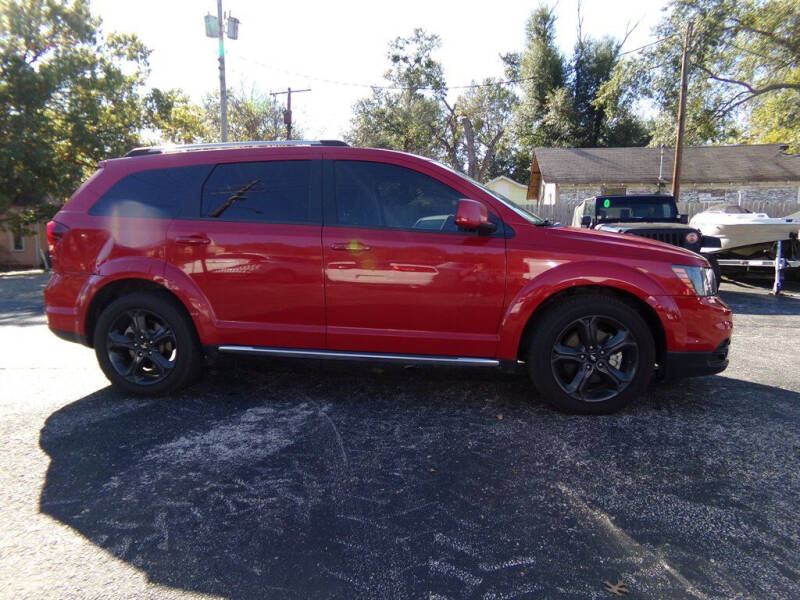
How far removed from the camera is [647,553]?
2.18 metres

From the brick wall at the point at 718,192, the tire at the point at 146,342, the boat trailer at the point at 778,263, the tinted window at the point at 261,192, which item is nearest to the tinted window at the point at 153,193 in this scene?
the tinted window at the point at 261,192

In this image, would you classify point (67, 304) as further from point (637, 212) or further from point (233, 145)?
point (637, 212)

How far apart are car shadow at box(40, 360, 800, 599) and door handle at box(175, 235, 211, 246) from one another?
1.26 meters

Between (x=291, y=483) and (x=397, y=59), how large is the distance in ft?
147

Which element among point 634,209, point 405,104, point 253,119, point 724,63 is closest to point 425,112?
point 405,104

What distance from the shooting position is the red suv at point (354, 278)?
3.55 meters

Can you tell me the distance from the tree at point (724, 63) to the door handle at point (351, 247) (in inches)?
874

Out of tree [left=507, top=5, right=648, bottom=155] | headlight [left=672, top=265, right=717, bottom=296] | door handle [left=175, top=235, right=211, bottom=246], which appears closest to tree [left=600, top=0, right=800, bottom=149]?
tree [left=507, top=5, right=648, bottom=155]

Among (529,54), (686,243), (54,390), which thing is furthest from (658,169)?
(54,390)

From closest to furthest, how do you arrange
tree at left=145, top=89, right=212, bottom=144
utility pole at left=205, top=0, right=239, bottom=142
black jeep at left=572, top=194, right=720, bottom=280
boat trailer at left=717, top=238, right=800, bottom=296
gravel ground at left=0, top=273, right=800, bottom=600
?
1. gravel ground at left=0, top=273, right=800, bottom=600
2. boat trailer at left=717, top=238, right=800, bottom=296
3. black jeep at left=572, top=194, right=720, bottom=280
4. utility pole at left=205, top=0, right=239, bottom=142
5. tree at left=145, top=89, right=212, bottom=144

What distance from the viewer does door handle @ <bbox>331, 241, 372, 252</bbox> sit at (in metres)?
3.65

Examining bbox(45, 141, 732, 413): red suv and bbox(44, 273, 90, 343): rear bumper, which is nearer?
bbox(45, 141, 732, 413): red suv

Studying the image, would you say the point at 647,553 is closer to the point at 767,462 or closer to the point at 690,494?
the point at 690,494

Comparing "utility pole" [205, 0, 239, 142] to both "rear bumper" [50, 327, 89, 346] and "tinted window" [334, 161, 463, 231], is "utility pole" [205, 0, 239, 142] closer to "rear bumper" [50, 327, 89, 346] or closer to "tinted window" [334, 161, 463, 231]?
"rear bumper" [50, 327, 89, 346]
